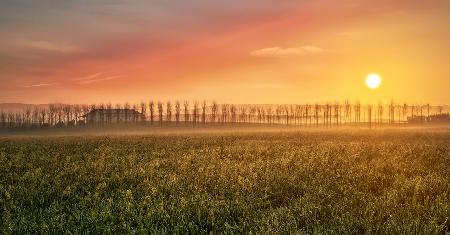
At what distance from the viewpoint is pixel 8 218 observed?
8.23 meters

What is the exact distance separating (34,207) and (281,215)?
21.0 ft

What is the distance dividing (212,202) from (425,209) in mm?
4616

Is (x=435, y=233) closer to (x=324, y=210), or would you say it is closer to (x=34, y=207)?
(x=324, y=210)

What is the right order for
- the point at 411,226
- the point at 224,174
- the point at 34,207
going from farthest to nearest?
1. the point at 224,174
2. the point at 34,207
3. the point at 411,226

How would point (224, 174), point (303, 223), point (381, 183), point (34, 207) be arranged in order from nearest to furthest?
point (303, 223), point (34, 207), point (381, 183), point (224, 174)

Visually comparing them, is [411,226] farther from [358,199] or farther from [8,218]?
[8,218]

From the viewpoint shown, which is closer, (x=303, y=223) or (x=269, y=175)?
(x=303, y=223)

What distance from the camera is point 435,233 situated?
6.49 meters

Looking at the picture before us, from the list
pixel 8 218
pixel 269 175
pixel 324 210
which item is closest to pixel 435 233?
pixel 324 210

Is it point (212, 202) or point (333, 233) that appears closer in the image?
point (333, 233)

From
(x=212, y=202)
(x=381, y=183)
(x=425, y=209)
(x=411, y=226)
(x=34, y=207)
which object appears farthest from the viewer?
(x=381, y=183)

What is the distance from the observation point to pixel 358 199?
9281 millimetres

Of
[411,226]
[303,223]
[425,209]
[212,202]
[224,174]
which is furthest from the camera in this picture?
[224,174]

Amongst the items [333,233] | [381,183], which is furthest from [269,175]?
[333,233]
